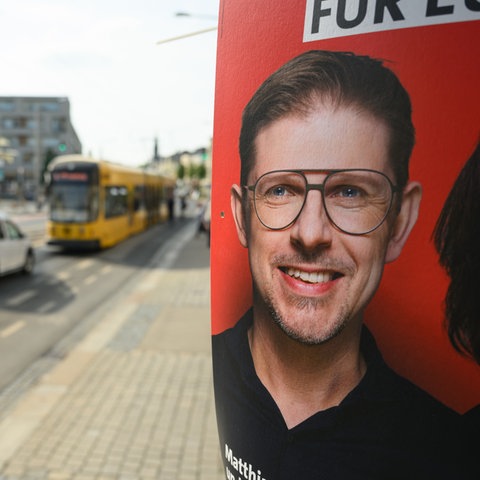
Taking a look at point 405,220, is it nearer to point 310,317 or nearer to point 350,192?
point 350,192

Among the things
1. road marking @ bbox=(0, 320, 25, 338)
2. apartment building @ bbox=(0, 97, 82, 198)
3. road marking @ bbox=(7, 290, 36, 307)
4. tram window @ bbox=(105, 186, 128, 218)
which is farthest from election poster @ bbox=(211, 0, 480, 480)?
apartment building @ bbox=(0, 97, 82, 198)

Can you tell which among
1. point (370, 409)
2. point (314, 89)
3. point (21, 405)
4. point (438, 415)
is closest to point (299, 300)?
point (370, 409)

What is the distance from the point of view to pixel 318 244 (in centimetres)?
168

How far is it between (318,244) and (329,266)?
0.23 feet

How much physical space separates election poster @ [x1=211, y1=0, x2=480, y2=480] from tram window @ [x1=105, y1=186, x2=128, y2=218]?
18.8m

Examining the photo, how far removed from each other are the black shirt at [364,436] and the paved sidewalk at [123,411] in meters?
3.66

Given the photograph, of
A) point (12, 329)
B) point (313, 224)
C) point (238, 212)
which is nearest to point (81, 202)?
point (12, 329)

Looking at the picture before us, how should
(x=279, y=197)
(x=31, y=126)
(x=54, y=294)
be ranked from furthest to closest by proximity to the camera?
1. (x=31, y=126)
2. (x=54, y=294)
3. (x=279, y=197)

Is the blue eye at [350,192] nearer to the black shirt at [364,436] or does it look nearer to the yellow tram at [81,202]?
the black shirt at [364,436]

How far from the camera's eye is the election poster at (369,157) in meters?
1.52

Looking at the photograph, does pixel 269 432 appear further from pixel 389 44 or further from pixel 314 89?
pixel 389 44

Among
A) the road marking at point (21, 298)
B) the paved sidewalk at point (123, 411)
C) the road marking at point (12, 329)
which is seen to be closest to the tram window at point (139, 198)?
the road marking at point (21, 298)

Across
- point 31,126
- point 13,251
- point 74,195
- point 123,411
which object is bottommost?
point 123,411

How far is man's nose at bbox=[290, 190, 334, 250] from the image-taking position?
65.7 inches
